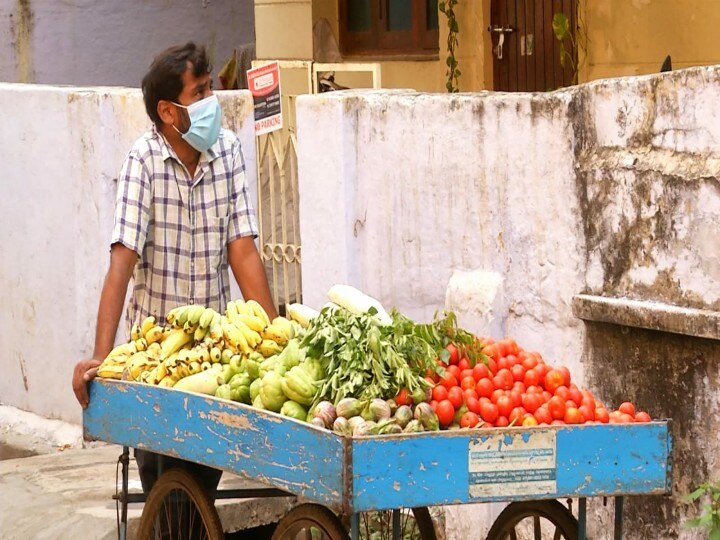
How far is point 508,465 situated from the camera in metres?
4.10

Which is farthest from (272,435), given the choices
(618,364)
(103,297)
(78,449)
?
(78,449)

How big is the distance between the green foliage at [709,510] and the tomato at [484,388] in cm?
92

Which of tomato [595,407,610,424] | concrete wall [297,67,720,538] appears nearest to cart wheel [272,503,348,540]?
tomato [595,407,610,424]

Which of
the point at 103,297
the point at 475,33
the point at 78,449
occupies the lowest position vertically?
the point at 78,449

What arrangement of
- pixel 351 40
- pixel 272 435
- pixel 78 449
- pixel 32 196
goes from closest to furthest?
pixel 272 435 < pixel 78 449 < pixel 32 196 < pixel 351 40

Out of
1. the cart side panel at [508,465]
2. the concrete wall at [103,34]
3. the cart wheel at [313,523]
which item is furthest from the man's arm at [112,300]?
the concrete wall at [103,34]

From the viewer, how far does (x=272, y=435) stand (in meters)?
4.32

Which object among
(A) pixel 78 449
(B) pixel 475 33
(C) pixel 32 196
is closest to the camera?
(A) pixel 78 449

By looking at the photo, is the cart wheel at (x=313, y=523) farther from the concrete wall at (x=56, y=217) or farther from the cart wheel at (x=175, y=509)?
the concrete wall at (x=56, y=217)

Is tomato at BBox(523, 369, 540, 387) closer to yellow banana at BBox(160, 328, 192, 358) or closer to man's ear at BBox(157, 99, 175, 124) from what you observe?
yellow banana at BBox(160, 328, 192, 358)

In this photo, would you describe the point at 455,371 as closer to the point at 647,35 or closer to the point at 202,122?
the point at 202,122

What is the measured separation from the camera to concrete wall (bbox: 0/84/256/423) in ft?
24.7

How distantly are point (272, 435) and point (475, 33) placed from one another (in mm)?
7475

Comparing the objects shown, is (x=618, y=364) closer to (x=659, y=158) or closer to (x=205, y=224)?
(x=659, y=158)
